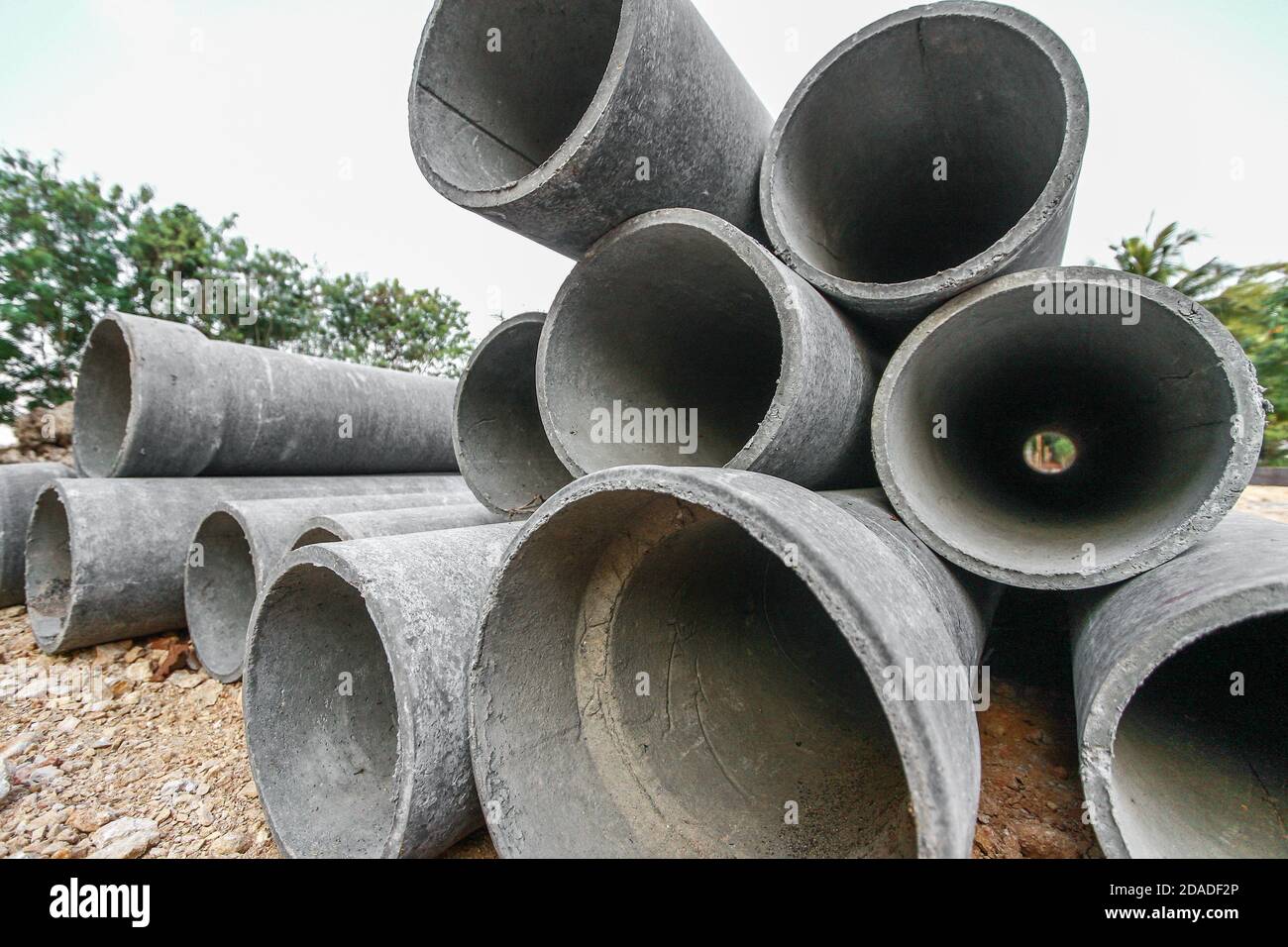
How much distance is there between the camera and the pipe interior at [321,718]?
1.87 metres

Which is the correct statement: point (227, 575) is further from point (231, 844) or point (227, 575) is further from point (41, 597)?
point (231, 844)

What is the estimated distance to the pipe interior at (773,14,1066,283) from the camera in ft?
6.59

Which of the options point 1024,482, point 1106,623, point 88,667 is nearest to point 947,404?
point 1106,623

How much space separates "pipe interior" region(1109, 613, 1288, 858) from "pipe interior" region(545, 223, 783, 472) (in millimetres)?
1604

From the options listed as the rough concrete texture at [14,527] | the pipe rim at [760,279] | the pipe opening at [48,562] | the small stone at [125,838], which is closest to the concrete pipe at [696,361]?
the pipe rim at [760,279]

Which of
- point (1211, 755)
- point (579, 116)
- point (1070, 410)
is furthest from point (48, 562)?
point (1070, 410)

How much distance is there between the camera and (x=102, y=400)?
4.31 m

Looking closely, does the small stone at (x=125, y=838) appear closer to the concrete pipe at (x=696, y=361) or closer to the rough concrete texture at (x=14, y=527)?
the concrete pipe at (x=696, y=361)

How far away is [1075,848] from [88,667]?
4521mm

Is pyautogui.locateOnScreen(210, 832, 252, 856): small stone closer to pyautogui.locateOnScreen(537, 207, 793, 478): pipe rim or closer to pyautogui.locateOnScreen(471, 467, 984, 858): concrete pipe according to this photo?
pyautogui.locateOnScreen(471, 467, 984, 858): concrete pipe
